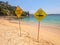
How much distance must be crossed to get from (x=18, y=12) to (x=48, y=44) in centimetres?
330

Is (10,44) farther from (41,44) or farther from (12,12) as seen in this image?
(12,12)

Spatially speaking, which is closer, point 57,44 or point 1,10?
point 57,44

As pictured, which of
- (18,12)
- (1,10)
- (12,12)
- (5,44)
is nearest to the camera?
(5,44)

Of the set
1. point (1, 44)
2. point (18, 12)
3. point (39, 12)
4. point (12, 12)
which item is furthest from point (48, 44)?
point (12, 12)

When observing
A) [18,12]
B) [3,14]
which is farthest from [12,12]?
[18,12]

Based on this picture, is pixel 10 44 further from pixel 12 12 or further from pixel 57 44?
pixel 12 12

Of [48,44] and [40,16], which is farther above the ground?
[40,16]

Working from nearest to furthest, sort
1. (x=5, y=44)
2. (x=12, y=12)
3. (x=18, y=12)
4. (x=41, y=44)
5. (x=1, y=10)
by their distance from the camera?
(x=5, y=44)
(x=41, y=44)
(x=18, y=12)
(x=1, y=10)
(x=12, y=12)

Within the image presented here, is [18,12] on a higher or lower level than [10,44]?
higher

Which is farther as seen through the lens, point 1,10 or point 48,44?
point 1,10

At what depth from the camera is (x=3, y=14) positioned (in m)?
54.8

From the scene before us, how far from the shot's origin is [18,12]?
11047 millimetres

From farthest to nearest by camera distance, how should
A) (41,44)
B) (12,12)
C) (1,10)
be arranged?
(12,12)
(1,10)
(41,44)

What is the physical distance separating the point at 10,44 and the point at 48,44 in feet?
6.39
